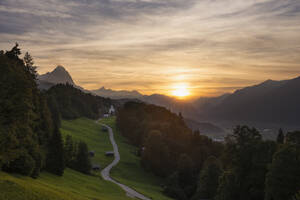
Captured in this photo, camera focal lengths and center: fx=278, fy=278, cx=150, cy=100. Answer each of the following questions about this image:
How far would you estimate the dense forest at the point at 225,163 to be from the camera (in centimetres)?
4750

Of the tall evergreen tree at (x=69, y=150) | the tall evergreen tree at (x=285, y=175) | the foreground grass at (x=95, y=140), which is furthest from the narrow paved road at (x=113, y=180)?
the tall evergreen tree at (x=285, y=175)

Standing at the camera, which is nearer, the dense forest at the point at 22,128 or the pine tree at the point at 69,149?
the dense forest at the point at 22,128

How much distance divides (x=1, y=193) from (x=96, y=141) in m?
102

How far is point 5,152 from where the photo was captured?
31.0 meters

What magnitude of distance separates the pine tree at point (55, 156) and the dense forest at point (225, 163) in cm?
3402

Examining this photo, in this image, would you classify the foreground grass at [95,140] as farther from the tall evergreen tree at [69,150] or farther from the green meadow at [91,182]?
the tall evergreen tree at [69,150]

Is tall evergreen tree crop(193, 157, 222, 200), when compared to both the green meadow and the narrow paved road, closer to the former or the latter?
the green meadow

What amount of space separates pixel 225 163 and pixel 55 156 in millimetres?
41611

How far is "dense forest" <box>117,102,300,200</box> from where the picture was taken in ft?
156

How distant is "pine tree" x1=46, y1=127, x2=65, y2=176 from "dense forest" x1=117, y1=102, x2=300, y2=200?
34024mm

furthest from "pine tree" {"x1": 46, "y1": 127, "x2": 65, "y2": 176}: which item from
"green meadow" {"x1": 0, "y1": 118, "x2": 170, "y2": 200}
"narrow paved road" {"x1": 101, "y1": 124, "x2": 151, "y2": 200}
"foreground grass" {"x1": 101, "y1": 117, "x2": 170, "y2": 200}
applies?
"foreground grass" {"x1": 101, "y1": 117, "x2": 170, "y2": 200}

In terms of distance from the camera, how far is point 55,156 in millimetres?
51188

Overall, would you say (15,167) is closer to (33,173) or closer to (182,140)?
(33,173)

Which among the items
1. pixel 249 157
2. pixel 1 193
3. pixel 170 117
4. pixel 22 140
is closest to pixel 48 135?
pixel 22 140
